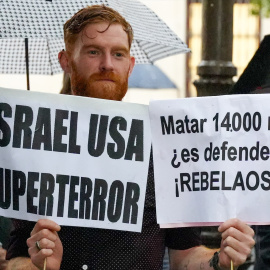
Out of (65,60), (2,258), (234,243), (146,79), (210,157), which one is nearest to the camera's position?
(234,243)

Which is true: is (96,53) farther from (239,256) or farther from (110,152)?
(239,256)

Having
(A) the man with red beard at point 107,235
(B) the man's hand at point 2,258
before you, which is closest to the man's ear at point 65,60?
(A) the man with red beard at point 107,235

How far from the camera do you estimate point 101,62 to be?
3469 mm

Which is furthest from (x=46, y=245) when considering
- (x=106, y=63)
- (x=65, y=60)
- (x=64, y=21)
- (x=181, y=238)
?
(x=64, y=21)

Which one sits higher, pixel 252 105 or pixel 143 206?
pixel 252 105

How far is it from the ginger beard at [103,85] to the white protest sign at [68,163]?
12 centimetres

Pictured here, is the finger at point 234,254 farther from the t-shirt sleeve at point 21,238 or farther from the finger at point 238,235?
the t-shirt sleeve at point 21,238

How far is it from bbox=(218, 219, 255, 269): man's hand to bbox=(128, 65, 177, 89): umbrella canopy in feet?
27.8

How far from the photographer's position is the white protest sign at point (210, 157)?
128 inches

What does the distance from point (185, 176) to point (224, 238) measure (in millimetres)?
286

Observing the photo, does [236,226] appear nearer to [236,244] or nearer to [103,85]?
[236,244]

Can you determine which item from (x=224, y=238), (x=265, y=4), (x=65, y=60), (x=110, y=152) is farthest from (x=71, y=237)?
(x=265, y=4)

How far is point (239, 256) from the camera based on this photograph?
3.11 meters

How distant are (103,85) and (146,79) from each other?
28.5ft
